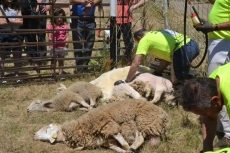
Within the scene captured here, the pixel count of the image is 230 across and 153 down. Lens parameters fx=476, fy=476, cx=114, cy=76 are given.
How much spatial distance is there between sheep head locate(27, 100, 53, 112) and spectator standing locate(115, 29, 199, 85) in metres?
1.22

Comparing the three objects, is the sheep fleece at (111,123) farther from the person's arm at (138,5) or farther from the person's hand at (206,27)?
the person's arm at (138,5)

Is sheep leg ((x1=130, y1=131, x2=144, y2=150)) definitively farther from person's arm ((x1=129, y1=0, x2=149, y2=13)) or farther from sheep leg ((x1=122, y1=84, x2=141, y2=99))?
person's arm ((x1=129, y1=0, x2=149, y2=13))

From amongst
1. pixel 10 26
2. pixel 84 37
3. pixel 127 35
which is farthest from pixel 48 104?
pixel 127 35

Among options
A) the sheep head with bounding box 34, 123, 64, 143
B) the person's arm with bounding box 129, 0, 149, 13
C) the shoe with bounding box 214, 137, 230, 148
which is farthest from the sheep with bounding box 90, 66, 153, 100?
the shoe with bounding box 214, 137, 230, 148

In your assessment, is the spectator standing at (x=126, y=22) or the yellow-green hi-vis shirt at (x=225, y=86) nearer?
the yellow-green hi-vis shirt at (x=225, y=86)

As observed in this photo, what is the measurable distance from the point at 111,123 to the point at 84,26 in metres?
4.05

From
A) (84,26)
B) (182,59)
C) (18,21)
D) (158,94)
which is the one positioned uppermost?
(18,21)

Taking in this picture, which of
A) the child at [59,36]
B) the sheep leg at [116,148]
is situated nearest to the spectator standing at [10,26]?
the child at [59,36]

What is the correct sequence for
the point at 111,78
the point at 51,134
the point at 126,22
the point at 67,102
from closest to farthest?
the point at 51,134, the point at 67,102, the point at 111,78, the point at 126,22

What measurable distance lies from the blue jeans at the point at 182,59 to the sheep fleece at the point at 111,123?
1704 millimetres

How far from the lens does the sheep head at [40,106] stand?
6.93 m

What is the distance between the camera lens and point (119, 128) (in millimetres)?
5332

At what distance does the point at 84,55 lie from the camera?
9.23 meters

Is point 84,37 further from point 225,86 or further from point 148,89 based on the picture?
point 225,86
